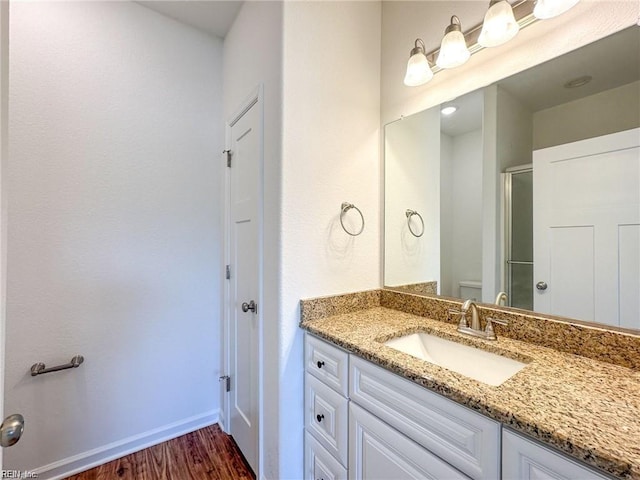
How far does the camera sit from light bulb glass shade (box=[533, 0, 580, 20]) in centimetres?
91

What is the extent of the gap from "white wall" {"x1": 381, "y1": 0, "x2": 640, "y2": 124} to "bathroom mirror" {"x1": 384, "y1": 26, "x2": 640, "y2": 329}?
0.13ft

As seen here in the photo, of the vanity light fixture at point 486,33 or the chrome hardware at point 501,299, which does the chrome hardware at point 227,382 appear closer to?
the chrome hardware at point 501,299

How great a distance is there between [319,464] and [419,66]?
6.10 ft

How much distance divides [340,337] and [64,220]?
1.56m

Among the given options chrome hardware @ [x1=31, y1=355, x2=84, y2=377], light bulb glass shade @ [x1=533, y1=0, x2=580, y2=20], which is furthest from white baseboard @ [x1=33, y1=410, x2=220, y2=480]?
light bulb glass shade @ [x1=533, y1=0, x2=580, y2=20]

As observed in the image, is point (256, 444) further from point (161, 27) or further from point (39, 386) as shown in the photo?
point (161, 27)

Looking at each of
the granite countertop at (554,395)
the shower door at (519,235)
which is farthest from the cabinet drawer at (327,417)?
the shower door at (519,235)

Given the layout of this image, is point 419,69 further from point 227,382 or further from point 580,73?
point 227,382

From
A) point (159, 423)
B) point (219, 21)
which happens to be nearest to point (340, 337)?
point (159, 423)

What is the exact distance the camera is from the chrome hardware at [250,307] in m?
1.46

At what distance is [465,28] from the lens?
1.22m

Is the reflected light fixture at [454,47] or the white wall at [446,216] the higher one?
the reflected light fixture at [454,47]

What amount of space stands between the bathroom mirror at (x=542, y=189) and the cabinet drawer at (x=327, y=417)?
70 cm

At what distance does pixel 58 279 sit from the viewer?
4.74 feet
